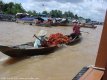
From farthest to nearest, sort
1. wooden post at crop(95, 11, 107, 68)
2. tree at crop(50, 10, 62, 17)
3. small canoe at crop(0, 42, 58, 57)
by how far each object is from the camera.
A: tree at crop(50, 10, 62, 17) < small canoe at crop(0, 42, 58, 57) < wooden post at crop(95, 11, 107, 68)

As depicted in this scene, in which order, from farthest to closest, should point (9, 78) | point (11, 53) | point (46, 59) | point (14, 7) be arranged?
1. point (14, 7)
2. point (46, 59)
3. point (11, 53)
4. point (9, 78)

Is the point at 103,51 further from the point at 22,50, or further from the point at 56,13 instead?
the point at 56,13

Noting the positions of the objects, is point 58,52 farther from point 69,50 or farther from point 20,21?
point 20,21

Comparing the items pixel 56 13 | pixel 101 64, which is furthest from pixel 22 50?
pixel 56 13

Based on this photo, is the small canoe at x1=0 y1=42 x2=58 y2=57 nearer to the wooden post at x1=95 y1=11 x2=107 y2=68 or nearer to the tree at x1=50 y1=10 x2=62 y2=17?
the wooden post at x1=95 y1=11 x2=107 y2=68

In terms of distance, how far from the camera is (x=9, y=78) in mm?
8016

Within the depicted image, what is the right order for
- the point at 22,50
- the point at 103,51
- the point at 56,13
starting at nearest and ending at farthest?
the point at 103,51 < the point at 22,50 < the point at 56,13

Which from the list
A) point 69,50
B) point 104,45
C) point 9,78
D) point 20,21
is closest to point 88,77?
point 104,45

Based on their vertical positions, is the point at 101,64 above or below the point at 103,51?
below

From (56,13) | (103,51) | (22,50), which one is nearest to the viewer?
(103,51)

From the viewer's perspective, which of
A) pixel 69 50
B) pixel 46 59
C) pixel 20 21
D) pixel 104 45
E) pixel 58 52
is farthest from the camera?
pixel 20 21

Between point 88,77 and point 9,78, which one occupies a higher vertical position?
point 88,77

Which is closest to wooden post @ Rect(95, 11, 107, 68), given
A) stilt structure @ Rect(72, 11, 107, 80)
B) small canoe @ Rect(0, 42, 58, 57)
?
stilt structure @ Rect(72, 11, 107, 80)

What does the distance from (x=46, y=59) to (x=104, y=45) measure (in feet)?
31.2
